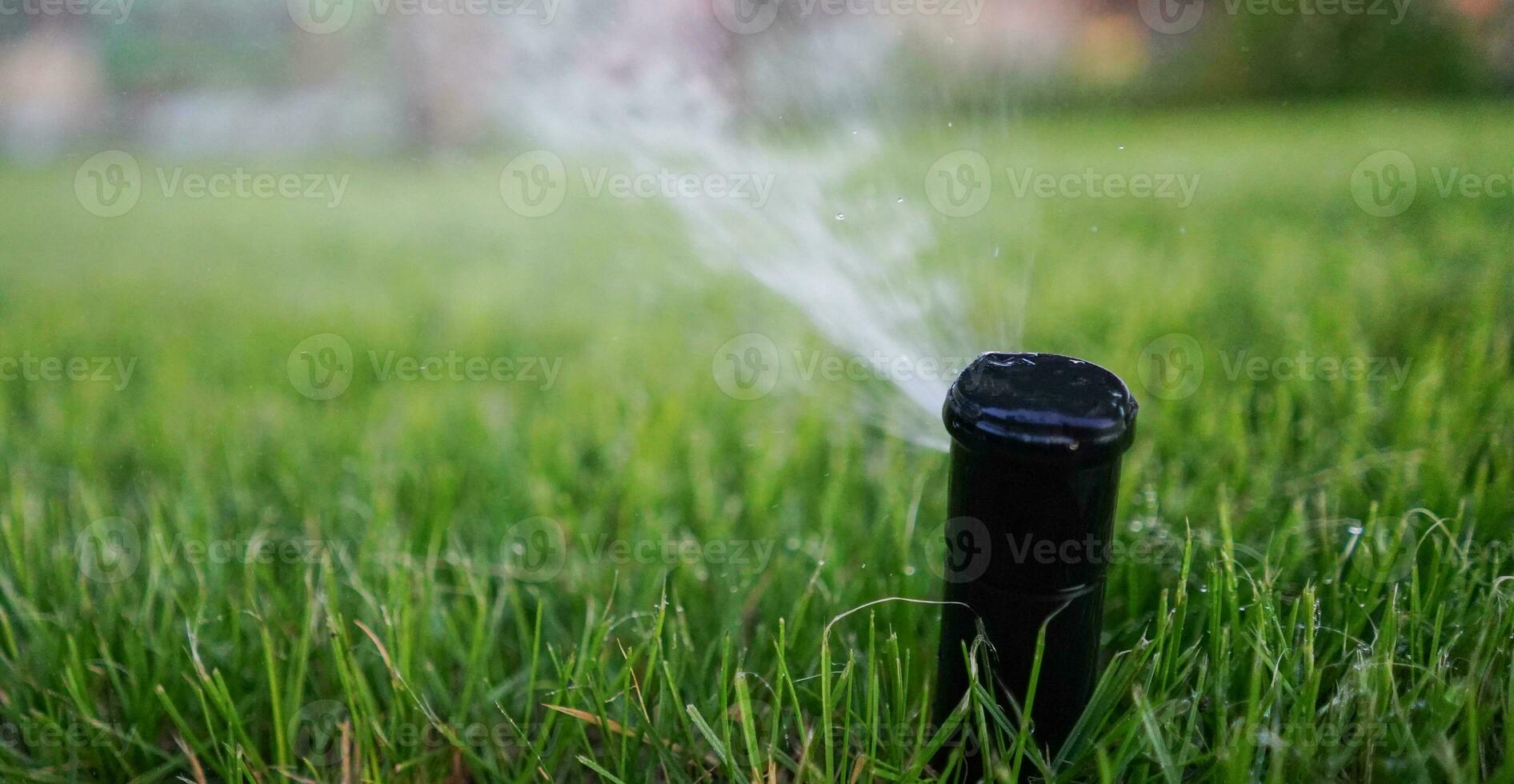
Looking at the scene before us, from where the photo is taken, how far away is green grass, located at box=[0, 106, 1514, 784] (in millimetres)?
1423

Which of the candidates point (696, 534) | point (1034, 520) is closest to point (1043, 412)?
point (1034, 520)

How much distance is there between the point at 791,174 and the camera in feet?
13.2

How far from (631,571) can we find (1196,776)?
3.38 ft

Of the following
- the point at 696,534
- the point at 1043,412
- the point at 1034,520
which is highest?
the point at 1043,412

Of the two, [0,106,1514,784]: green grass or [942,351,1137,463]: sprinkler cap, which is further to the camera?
[0,106,1514,784]: green grass

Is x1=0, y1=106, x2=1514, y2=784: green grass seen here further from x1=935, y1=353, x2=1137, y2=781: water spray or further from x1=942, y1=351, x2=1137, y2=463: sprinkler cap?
x1=942, y1=351, x2=1137, y2=463: sprinkler cap

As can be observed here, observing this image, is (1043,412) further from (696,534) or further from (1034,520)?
(696,534)

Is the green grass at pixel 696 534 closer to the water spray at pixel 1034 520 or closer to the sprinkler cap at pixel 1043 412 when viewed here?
the water spray at pixel 1034 520

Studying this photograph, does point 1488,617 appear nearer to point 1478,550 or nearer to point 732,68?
point 1478,550

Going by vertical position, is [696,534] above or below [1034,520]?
below

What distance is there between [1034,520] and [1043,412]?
0.14m

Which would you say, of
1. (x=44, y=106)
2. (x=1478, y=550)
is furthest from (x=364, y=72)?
(x=1478, y=550)

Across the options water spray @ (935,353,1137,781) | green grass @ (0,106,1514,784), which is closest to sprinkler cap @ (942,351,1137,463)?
water spray @ (935,353,1137,781)

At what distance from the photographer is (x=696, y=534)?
7.04ft
